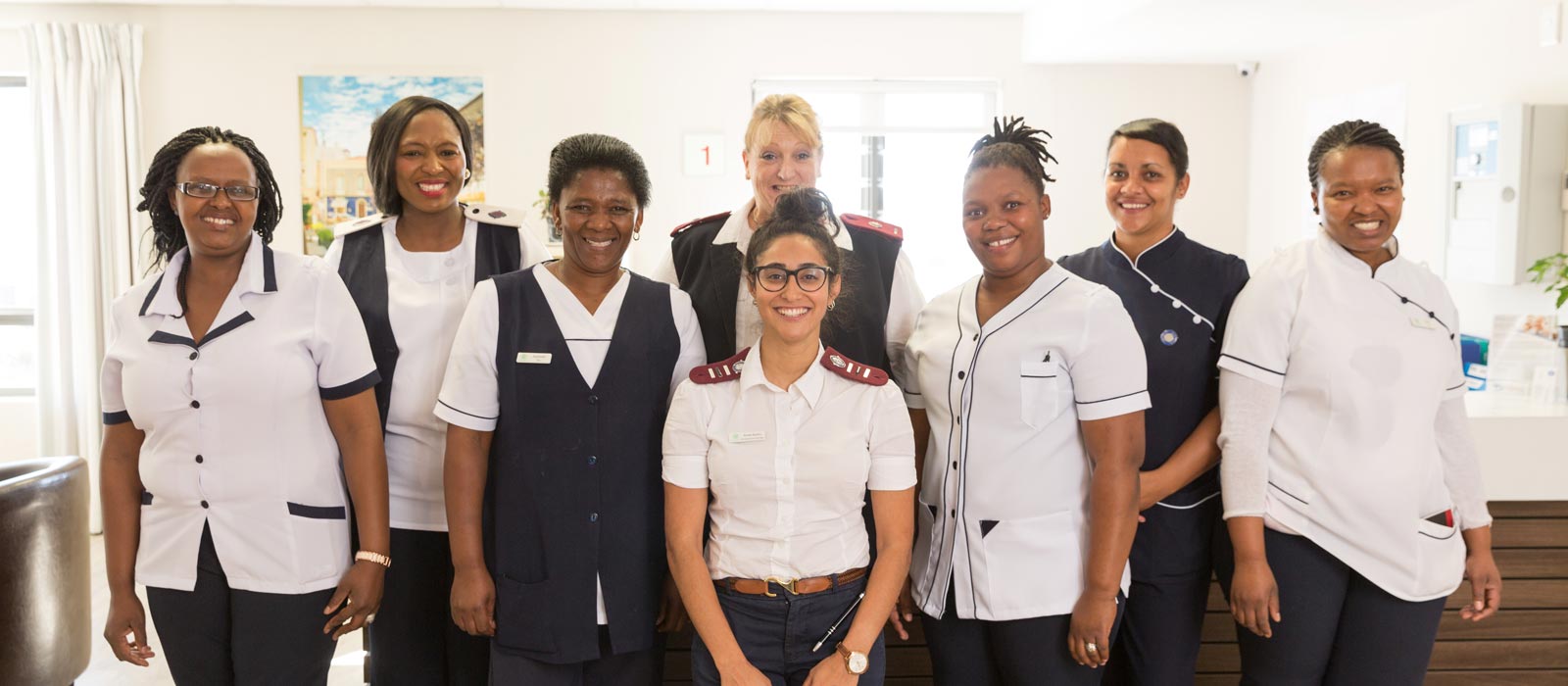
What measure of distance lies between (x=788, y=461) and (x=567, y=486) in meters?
0.41

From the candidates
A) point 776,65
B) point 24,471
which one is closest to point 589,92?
point 776,65

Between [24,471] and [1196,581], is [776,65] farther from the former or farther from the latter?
[1196,581]

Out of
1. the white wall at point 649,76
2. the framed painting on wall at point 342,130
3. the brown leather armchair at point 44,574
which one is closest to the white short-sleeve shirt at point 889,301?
the brown leather armchair at point 44,574

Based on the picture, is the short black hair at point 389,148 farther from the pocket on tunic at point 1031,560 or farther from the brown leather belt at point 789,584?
the pocket on tunic at point 1031,560

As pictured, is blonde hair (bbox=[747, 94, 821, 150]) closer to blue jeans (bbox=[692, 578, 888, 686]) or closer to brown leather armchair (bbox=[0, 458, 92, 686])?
blue jeans (bbox=[692, 578, 888, 686])

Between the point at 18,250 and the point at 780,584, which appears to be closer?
the point at 780,584

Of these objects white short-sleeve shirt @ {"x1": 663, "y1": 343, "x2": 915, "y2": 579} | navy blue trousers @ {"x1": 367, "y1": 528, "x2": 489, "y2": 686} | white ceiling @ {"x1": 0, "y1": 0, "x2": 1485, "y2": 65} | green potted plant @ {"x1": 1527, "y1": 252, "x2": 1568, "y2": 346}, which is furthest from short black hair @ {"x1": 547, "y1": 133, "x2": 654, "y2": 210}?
white ceiling @ {"x1": 0, "y1": 0, "x2": 1485, "y2": 65}

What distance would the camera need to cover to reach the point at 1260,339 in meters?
1.89

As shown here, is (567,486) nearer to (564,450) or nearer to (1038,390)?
(564,450)

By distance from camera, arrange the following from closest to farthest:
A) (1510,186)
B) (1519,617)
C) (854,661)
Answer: (854,661), (1519,617), (1510,186)

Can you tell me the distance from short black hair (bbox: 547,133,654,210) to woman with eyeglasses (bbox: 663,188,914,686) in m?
0.30

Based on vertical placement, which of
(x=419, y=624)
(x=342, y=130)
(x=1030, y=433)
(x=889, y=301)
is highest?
(x=342, y=130)

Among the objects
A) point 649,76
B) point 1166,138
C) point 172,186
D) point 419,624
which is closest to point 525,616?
point 419,624

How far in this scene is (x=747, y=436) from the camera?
1.70 meters
